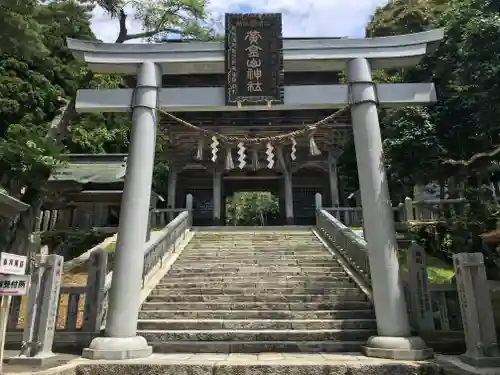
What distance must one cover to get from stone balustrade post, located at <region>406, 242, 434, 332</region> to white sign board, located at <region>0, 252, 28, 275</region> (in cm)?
598

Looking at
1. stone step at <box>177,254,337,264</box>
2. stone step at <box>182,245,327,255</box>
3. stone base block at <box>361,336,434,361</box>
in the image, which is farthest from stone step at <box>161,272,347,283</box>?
stone base block at <box>361,336,434,361</box>

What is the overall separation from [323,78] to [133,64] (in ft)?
44.1

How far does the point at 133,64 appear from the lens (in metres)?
7.13

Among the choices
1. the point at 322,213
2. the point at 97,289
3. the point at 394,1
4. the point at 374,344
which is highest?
the point at 394,1

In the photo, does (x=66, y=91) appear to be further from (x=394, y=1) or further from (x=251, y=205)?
(x=251, y=205)

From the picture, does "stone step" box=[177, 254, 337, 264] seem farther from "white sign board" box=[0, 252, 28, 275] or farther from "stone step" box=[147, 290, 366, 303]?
"white sign board" box=[0, 252, 28, 275]

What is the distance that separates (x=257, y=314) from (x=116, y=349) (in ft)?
9.08

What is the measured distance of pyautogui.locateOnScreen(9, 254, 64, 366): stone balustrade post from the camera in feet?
16.9

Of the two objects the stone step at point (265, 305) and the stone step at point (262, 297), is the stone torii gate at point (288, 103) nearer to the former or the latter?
the stone step at point (265, 305)

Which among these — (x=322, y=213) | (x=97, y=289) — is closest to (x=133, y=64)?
(x=97, y=289)

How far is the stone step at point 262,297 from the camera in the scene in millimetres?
7926

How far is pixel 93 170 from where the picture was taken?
17.1 metres

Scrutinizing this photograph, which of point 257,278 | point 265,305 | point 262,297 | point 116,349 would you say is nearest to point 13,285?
point 116,349

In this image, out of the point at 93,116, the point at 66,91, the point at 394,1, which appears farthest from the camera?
the point at 394,1
